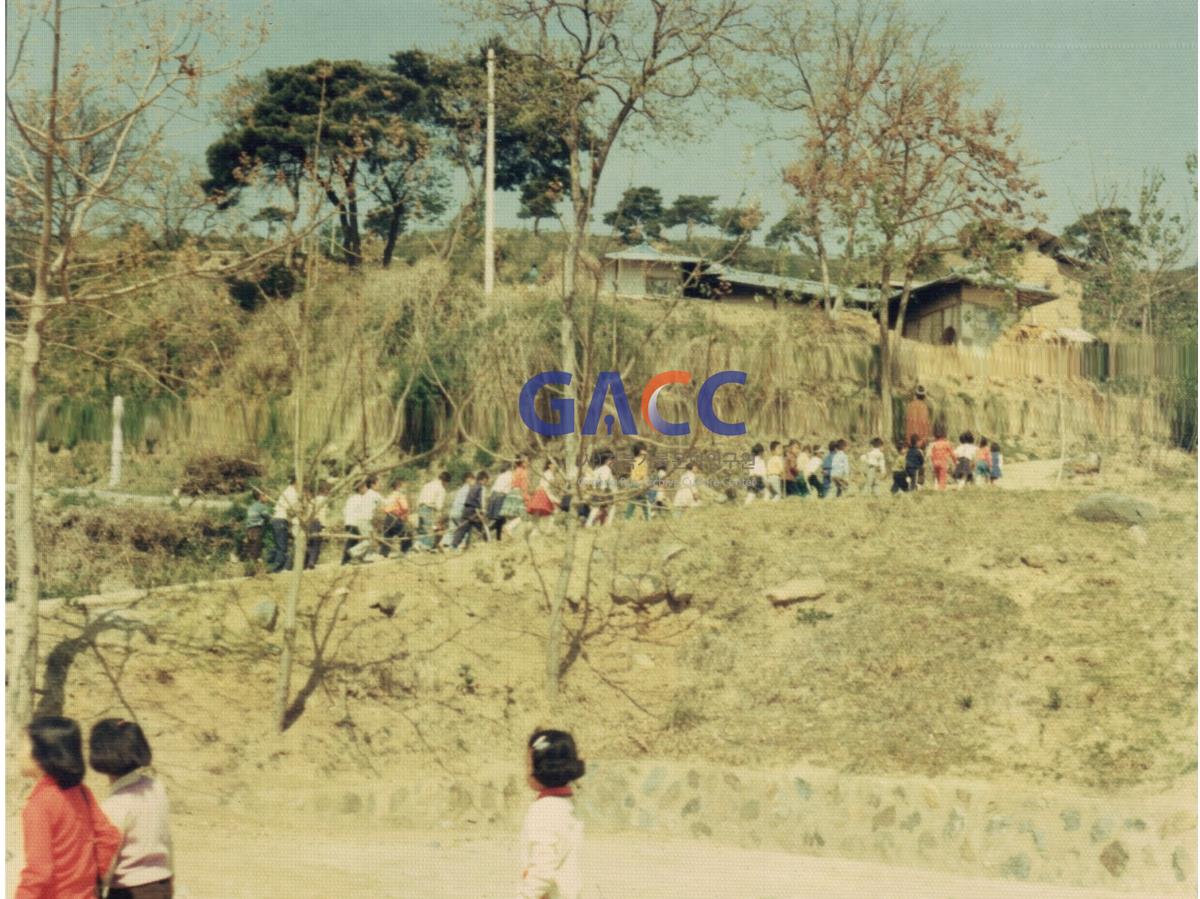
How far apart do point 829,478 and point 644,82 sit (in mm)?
5601

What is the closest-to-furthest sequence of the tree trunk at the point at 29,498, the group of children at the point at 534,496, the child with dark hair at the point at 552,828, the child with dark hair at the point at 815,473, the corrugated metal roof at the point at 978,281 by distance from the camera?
the child with dark hair at the point at 552,828 < the tree trunk at the point at 29,498 < the group of children at the point at 534,496 < the child with dark hair at the point at 815,473 < the corrugated metal roof at the point at 978,281

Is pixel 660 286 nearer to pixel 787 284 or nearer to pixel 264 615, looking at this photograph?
pixel 787 284

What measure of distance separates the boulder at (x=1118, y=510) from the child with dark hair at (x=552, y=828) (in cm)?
1249

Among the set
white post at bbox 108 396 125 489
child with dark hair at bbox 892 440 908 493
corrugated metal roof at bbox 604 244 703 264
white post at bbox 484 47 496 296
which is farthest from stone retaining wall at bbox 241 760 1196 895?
white post at bbox 484 47 496 296

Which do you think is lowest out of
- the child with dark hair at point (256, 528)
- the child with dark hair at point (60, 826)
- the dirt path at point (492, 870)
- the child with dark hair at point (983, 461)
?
the dirt path at point (492, 870)

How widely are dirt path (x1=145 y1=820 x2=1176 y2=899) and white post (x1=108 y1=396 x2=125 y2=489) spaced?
9205 mm

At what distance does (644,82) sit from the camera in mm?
16078

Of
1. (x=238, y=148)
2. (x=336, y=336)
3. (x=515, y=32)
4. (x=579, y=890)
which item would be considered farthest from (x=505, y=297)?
(x=579, y=890)

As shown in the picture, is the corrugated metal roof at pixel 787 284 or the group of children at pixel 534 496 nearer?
the group of children at pixel 534 496

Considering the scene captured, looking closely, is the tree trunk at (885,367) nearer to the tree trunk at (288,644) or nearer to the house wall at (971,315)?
the house wall at (971,315)

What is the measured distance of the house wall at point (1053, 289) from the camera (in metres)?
29.0

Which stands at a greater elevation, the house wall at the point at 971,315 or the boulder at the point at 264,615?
the house wall at the point at 971,315

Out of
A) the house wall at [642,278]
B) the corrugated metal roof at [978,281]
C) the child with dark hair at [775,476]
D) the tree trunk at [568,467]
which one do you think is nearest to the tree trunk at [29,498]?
the tree trunk at [568,467]

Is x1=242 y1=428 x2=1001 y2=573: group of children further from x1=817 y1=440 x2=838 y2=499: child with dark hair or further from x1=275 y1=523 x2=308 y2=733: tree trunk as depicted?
x1=275 y1=523 x2=308 y2=733: tree trunk
